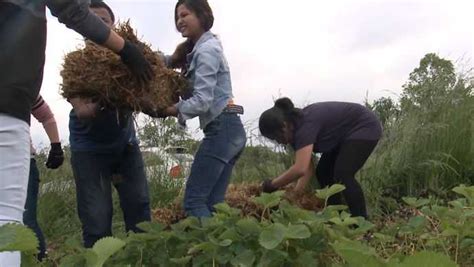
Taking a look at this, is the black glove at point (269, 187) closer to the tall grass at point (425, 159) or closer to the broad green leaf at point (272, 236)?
the tall grass at point (425, 159)

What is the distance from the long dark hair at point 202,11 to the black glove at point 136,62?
28.9 inches

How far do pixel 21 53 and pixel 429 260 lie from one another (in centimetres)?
174

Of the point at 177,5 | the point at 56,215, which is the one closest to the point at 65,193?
the point at 56,215

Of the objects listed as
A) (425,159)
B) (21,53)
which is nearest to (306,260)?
(21,53)

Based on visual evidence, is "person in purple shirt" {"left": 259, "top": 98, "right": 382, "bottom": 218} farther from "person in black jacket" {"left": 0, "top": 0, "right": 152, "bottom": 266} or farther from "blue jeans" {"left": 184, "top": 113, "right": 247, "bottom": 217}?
"person in black jacket" {"left": 0, "top": 0, "right": 152, "bottom": 266}

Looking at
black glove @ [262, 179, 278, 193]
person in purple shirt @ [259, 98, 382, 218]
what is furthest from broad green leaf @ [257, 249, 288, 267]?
black glove @ [262, 179, 278, 193]

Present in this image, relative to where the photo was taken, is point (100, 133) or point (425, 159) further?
point (425, 159)

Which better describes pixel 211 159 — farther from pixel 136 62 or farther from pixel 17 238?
pixel 17 238

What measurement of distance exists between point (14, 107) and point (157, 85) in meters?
1.16

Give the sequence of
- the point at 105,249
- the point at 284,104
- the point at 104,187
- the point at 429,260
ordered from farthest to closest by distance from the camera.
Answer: the point at 284,104 < the point at 104,187 < the point at 105,249 < the point at 429,260

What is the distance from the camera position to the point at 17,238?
4.28 ft

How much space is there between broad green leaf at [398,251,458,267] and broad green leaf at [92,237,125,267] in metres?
0.79

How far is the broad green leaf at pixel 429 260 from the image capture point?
4.19ft

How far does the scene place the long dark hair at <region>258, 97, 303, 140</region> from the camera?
5.09 m
